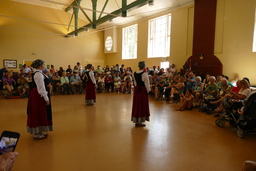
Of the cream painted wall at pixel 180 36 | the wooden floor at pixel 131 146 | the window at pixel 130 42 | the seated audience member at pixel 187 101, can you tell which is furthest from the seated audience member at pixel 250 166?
the window at pixel 130 42

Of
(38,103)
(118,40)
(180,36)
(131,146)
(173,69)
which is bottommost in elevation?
(131,146)

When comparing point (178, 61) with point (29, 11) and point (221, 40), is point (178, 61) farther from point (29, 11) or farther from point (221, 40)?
point (29, 11)

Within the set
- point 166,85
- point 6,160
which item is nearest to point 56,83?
point 166,85

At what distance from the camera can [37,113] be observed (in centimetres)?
295

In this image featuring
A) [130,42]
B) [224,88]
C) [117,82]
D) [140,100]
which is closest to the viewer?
[140,100]

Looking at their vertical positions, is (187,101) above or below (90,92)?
below

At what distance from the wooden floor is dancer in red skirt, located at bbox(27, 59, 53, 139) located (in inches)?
9.3

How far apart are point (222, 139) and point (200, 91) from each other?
9.31 feet

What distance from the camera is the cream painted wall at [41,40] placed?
1071 centimetres

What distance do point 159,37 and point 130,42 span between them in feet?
9.72

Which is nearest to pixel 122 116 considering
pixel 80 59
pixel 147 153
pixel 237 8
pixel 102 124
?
pixel 102 124

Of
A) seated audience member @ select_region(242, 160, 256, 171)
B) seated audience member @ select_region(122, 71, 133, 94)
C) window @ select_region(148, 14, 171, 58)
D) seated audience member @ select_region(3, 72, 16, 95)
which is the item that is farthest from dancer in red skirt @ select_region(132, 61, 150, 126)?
window @ select_region(148, 14, 171, 58)

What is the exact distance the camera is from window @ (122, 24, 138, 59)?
13.2 meters

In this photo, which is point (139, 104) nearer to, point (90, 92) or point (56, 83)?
point (90, 92)
